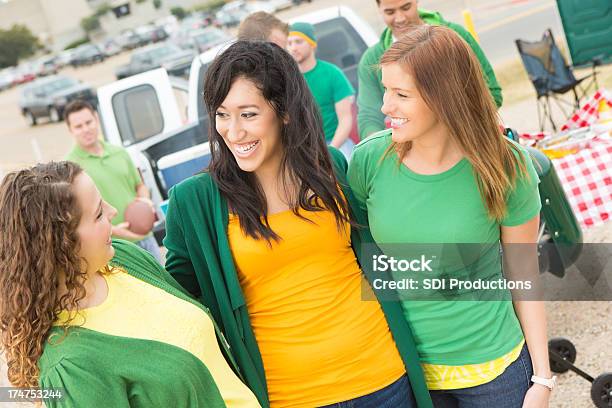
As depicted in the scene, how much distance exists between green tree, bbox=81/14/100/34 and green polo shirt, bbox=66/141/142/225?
2863 inches

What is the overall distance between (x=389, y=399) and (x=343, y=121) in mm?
3207

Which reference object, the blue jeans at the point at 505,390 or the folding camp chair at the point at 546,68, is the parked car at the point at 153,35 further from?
the blue jeans at the point at 505,390

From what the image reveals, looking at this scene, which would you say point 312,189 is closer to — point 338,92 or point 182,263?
point 182,263

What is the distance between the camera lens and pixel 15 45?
7150cm

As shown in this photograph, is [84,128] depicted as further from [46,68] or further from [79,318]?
[46,68]

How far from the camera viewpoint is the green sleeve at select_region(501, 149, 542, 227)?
89.7 inches

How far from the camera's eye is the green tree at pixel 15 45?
7125cm

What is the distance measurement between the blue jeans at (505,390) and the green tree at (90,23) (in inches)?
3037

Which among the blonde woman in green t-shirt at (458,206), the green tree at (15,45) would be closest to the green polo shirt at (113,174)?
the blonde woman in green t-shirt at (458,206)

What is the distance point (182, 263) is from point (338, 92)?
3.28m

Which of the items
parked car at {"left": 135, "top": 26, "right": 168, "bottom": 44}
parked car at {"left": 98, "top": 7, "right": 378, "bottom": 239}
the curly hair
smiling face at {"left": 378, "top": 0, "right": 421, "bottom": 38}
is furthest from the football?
parked car at {"left": 135, "top": 26, "right": 168, "bottom": 44}

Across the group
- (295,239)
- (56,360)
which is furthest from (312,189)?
(56,360)

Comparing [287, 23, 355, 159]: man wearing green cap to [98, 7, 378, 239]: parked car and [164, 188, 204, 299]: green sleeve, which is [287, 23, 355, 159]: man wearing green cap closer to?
[98, 7, 378, 239]: parked car

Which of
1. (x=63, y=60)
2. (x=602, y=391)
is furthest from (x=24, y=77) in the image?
(x=602, y=391)
